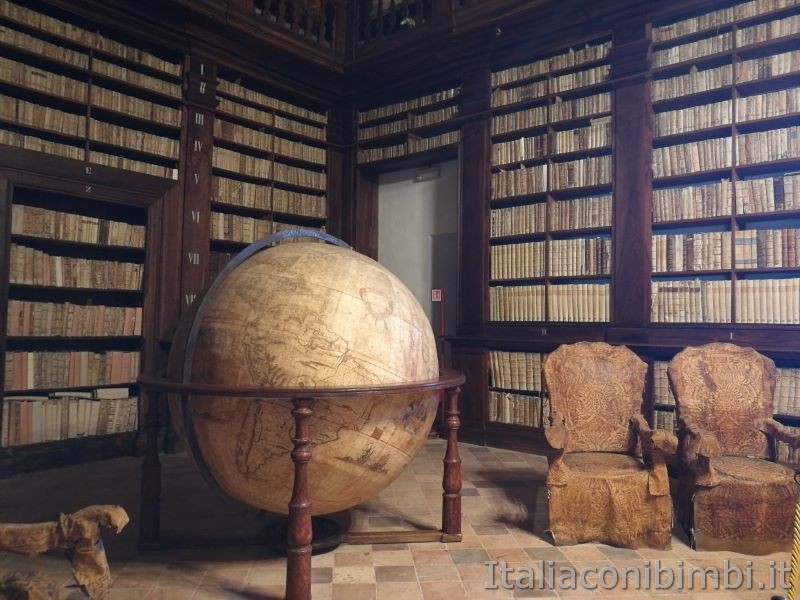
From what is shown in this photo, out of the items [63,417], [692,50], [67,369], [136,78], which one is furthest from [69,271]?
[692,50]

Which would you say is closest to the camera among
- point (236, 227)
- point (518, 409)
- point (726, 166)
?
point (726, 166)

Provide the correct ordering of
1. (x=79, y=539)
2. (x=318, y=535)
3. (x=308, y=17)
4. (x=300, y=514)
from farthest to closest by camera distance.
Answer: (x=308, y=17) < (x=318, y=535) < (x=300, y=514) < (x=79, y=539)

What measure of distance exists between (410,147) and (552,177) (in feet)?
5.63

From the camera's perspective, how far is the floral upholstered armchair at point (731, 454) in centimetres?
266

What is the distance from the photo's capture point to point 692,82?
423cm

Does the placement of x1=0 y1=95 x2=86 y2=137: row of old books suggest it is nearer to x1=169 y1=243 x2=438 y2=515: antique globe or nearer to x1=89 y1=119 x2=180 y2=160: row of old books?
x1=89 y1=119 x2=180 y2=160: row of old books

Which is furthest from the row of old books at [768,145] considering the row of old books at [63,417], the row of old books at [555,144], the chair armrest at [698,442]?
the row of old books at [63,417]

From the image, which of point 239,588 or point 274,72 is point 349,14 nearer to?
point 274,72

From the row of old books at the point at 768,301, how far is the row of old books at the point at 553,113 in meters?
1.83

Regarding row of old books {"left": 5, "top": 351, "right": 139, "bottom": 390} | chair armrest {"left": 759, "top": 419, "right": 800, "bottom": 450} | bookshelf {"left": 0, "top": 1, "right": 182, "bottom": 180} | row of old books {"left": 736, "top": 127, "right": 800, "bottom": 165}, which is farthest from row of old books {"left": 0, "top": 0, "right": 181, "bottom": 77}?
chair armrest {"left": 759, "top": 419, "right": 800, "bottom": 450}

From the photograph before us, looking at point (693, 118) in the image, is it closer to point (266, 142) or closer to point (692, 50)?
point (692, 50)

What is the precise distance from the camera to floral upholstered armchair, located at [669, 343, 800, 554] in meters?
2.66

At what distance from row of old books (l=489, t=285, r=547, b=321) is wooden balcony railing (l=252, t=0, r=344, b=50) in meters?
3.40

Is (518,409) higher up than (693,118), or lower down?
lower down
